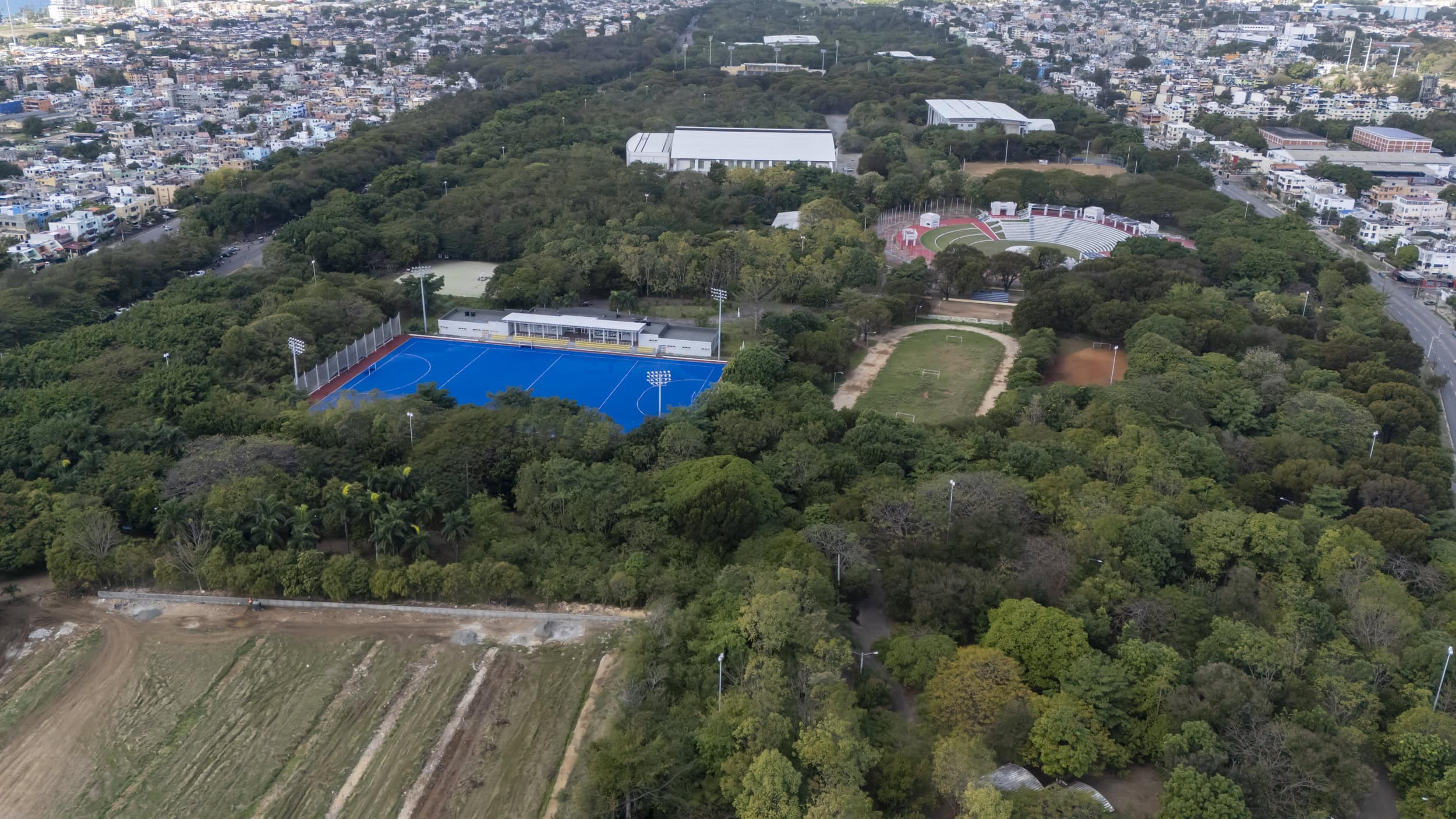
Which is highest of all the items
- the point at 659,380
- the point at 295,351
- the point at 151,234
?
the point at 295,351

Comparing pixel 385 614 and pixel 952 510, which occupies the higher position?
pixel 952 510

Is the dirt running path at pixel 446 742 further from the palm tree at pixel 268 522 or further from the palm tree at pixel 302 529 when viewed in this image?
the palm tree at pixel 268 522

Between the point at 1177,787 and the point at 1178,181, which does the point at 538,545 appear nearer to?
the point at 1177,787

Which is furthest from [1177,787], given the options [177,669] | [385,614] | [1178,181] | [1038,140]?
[1038,140]

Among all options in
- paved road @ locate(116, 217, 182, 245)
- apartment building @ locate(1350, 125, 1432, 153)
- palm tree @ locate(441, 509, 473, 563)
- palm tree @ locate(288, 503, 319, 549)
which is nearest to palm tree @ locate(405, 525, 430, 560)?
palm tree @ locate(441, 509, 473, 563)

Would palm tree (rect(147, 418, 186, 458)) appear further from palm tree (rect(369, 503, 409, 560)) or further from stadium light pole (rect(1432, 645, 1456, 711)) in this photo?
stadium light pole (rect(1432, 645, 1456, 711))

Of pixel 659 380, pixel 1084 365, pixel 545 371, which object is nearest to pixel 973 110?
pixel 1084 365

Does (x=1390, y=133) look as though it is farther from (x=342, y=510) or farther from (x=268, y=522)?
(x=268, y=522)

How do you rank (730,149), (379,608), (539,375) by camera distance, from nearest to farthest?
1. (379,608)
2. (539,375)
3. (730,149)
